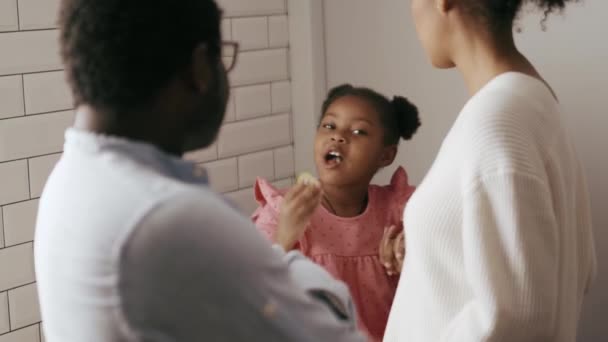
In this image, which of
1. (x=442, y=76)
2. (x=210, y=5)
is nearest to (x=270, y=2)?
(x=442, y=76)

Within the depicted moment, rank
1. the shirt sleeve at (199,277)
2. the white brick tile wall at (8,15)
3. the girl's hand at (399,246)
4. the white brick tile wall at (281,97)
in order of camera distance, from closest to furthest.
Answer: the shirt sleeve at (199,277) < the girl's hand at (399,246) < the white brick tile wall at (8,15) < the white brick tile wall at (281,97)

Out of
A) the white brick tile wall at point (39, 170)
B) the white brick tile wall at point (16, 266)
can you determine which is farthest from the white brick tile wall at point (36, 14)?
the white brick tile wall at point (16, 266)

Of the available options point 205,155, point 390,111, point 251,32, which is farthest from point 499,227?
point 251,32

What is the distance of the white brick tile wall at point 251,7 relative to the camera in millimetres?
2232

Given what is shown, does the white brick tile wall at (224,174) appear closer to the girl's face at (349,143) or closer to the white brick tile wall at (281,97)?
the white brick tile wall at (281,97)

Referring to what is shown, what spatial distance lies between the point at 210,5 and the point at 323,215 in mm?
1101

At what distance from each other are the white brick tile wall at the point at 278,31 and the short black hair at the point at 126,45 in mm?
1631

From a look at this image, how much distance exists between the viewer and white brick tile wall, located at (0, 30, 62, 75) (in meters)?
1.78

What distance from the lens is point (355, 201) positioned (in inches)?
74.1

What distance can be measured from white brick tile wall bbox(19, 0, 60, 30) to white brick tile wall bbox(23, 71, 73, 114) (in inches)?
3.8

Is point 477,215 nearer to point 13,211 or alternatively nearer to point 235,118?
point 13,211

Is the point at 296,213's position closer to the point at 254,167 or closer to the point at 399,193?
the point at 399,193

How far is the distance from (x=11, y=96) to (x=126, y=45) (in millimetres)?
1169

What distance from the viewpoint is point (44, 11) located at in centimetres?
186
